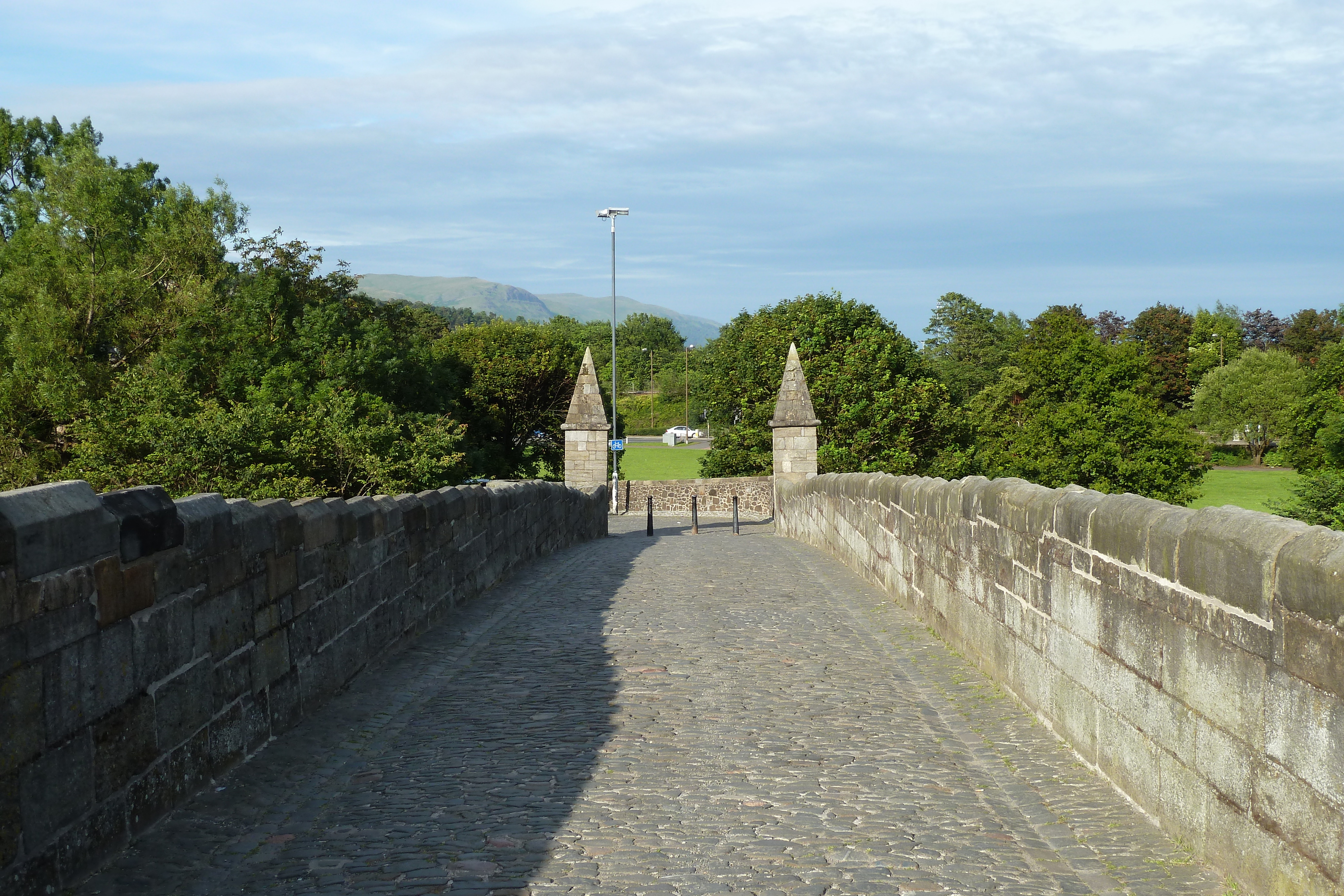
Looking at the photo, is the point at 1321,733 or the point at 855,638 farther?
the point at 855,638

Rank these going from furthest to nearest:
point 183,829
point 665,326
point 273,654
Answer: point 665,326, point 273,654, point 183,829

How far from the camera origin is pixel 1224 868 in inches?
156

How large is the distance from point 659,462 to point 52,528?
262ft

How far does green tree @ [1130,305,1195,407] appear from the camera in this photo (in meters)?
87.6

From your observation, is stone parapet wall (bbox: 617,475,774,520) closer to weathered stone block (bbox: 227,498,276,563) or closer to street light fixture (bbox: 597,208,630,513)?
street light fixture (bbox: 597,208,630,513)

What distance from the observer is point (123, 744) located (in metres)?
4.33

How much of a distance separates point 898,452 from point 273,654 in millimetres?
41880

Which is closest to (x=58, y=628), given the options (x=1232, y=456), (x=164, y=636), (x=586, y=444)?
(x=164, y=636)

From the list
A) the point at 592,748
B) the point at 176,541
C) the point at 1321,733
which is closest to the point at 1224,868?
the point at 1321,733

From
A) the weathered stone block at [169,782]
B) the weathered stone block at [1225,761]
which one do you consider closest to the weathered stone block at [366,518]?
the weathered stone block at [169,782]

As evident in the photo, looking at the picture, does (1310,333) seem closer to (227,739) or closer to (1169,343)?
(1169,343)

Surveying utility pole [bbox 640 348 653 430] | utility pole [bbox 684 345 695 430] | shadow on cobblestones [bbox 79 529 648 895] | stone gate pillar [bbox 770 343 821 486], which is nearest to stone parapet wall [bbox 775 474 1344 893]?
shadow on cobblestones [bbox 79 529 648 895]

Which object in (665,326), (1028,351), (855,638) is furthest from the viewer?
(665,326)

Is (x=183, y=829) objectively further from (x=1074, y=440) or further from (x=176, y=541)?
(x=1074, y=440)
